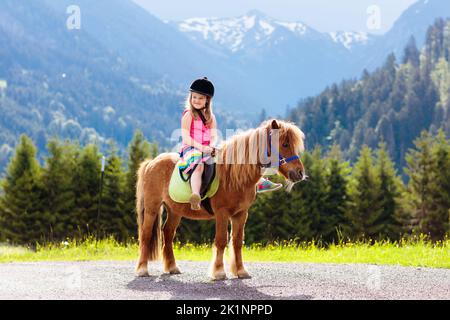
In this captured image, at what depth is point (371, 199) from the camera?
61.4 m

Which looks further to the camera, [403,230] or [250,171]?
[403,230]

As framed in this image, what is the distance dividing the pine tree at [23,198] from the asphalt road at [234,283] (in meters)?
46.4

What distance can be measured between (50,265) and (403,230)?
53.3m

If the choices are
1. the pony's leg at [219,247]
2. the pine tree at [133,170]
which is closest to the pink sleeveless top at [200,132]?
the pony's leg at [219,247]

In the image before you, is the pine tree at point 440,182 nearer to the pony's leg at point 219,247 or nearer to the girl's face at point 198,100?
the pony's leg at point 219,247

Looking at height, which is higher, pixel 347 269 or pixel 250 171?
pixel 250 171

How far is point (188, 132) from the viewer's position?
1015 cm

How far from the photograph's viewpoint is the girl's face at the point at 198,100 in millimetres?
10070

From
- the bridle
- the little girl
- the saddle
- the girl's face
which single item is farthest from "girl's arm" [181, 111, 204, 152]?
the bridle

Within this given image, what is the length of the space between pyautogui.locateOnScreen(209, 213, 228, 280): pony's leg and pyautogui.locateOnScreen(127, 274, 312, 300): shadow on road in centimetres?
19

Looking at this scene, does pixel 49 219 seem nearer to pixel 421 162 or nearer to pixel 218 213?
pixel 421 162

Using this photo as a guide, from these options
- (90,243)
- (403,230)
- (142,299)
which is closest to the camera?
(142,299)

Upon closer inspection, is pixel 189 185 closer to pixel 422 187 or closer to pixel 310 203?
pixel 310 203
